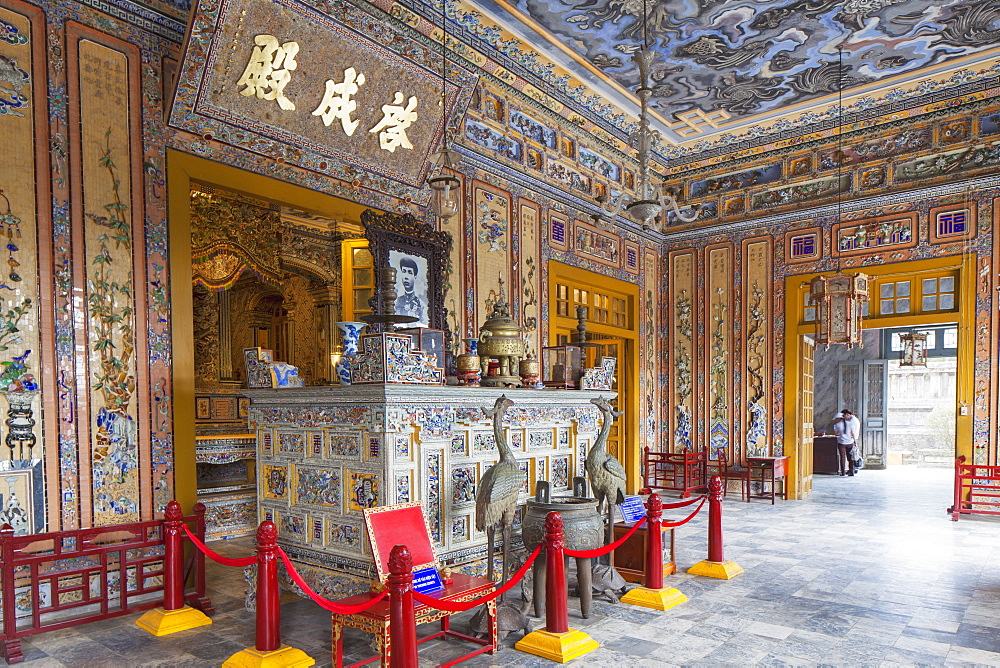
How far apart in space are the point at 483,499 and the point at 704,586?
205cm

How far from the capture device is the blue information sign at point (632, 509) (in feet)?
17.2

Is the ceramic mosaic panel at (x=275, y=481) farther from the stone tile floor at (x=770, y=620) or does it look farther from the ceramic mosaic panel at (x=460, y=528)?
the ceramic mosaic panel at (x=460, y=528)

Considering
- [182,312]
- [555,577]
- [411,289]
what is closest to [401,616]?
[555,577]

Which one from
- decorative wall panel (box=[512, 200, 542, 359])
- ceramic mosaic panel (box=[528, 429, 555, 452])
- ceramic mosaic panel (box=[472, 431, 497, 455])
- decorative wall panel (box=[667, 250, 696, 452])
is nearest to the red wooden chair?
decorative wall panel (box=[667, 250, 696, 452])

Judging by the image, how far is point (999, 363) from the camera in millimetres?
8211

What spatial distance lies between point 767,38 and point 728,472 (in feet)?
19.2

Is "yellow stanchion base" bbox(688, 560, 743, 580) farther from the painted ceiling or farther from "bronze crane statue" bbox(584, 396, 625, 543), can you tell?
the painted ceiling

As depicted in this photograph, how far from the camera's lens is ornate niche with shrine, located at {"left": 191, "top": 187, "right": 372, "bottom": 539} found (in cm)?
795

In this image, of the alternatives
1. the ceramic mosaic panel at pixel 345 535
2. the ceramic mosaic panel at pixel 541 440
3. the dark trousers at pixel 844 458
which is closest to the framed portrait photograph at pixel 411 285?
the ceramic mosaic panel at pixel 541 440

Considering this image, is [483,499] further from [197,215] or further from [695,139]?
[695,139]

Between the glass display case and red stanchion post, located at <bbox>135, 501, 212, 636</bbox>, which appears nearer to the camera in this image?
red stanchion post, located at <bbox>135, 501, 212, 636</bbox>

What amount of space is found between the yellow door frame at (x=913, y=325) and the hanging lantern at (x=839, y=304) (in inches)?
33.6

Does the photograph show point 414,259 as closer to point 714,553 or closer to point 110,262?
point 110,262

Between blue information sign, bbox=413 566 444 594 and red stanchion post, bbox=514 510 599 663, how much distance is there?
593 mm
